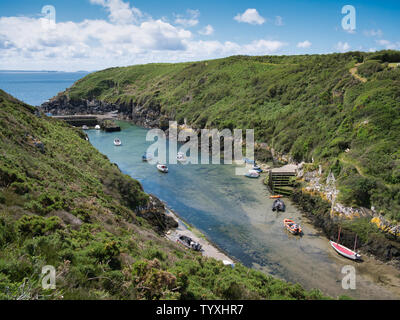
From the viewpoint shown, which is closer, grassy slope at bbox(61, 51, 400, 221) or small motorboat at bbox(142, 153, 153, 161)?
grassy slope at bbox(61, 51, 400, 221)

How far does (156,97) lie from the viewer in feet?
357

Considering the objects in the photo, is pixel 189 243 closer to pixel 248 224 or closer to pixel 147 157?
pixel 248 224

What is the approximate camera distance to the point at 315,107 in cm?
5709

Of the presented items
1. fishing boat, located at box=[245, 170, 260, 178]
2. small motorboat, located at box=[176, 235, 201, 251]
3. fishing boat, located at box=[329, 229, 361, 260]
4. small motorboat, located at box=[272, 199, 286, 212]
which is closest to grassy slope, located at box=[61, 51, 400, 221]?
fishing boat, located at box=[329, 229, 361, 260]

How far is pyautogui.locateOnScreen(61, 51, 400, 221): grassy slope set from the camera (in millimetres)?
32888

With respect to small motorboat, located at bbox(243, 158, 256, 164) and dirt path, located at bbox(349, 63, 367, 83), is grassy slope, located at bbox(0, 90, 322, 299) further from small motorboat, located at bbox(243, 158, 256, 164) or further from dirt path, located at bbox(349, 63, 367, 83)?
dirt path, located at bbox(349, 63, 367, 83)

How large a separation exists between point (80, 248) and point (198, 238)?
59.4 feet

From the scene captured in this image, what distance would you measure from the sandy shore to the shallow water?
40.9 inches

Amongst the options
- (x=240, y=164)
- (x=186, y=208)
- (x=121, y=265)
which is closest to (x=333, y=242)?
(x=186, y=208)

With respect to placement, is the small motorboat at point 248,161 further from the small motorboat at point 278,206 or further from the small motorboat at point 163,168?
the small motorboat at point 278,206

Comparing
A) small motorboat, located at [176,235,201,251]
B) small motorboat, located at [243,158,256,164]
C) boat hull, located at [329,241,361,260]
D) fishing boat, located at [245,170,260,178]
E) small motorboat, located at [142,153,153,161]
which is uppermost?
small motorboat, located at [142,153,153,161]

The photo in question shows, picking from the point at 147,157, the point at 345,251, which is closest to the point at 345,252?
the point at 345,251
